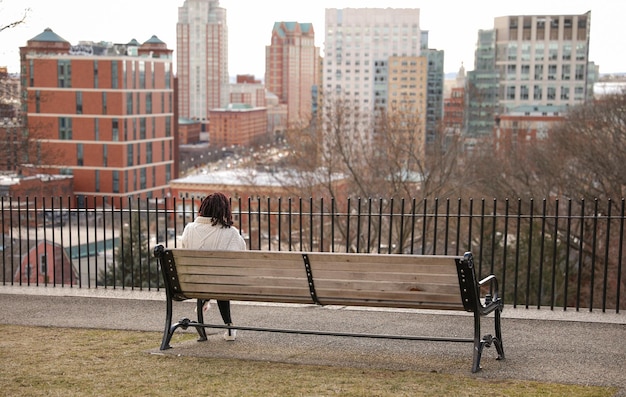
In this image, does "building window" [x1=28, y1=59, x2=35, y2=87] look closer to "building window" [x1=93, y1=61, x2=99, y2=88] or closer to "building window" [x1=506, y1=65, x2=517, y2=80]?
"building window" [x1=93, y1=61, x2=99, y2=88]

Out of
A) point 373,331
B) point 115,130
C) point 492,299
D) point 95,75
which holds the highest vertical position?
point 95,75

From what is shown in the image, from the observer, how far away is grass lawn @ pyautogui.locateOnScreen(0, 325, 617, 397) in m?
6.32

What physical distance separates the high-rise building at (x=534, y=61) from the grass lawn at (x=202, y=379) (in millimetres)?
136972

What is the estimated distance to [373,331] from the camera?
8602mm

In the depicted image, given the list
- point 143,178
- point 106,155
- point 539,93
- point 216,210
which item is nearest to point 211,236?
point 216,210

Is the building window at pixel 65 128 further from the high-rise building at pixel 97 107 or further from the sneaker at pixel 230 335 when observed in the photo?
the sneaker at pixel 230 335

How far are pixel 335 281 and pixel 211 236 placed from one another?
1249mm

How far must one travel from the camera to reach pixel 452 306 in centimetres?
715

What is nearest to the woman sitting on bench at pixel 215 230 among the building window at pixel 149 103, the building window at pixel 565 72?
the building window at pixel 149 103

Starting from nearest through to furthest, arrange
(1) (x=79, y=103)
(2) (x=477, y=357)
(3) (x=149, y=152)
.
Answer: (2) (x=477, y=357), (1) (x=79, y=103), (3) (x=149, y=152)

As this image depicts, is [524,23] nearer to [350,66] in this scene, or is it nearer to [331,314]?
[350,66]

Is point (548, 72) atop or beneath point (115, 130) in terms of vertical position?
atop

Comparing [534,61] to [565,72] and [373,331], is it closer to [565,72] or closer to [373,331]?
[565,72]

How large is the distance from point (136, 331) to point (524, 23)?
14700 cm
